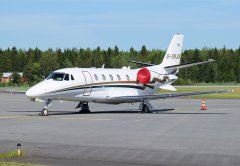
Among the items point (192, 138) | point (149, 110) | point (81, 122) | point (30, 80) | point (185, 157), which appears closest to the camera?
point (185, 157)

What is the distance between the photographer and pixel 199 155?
52.6 ft

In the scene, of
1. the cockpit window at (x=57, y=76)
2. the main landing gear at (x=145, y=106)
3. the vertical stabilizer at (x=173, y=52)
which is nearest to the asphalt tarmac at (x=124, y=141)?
the cockpit window at (x=57, y=76)

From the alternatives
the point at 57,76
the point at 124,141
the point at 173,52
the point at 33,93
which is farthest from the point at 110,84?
Answer: the point at 124,141

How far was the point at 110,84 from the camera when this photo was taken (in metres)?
36.0

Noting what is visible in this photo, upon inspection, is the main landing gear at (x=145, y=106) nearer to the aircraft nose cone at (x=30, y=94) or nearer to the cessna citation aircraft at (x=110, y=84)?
the cessna citation aircraft at (x=110, y=84)

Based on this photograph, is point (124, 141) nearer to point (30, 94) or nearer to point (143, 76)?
point (30, 94)

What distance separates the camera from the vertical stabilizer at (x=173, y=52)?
40.7 metres

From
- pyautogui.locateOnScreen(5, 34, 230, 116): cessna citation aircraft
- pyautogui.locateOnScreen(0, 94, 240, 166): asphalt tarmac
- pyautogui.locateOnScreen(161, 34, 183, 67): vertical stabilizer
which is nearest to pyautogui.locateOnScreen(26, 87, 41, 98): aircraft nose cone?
pyautogui.locateOnScreen(5, 34, 230, 116): cessna citation aircraft

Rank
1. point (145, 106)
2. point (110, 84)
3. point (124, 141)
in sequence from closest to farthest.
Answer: point (124, 141) < point (110, 84) < point (145, 106)

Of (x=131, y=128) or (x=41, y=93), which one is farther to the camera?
(x=41, y=93)

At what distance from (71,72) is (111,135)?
1274 cm

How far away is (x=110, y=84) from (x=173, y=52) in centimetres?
681

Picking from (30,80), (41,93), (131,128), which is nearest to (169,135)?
(131,128)

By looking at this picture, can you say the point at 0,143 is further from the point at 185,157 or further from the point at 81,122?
the point at 81,122
